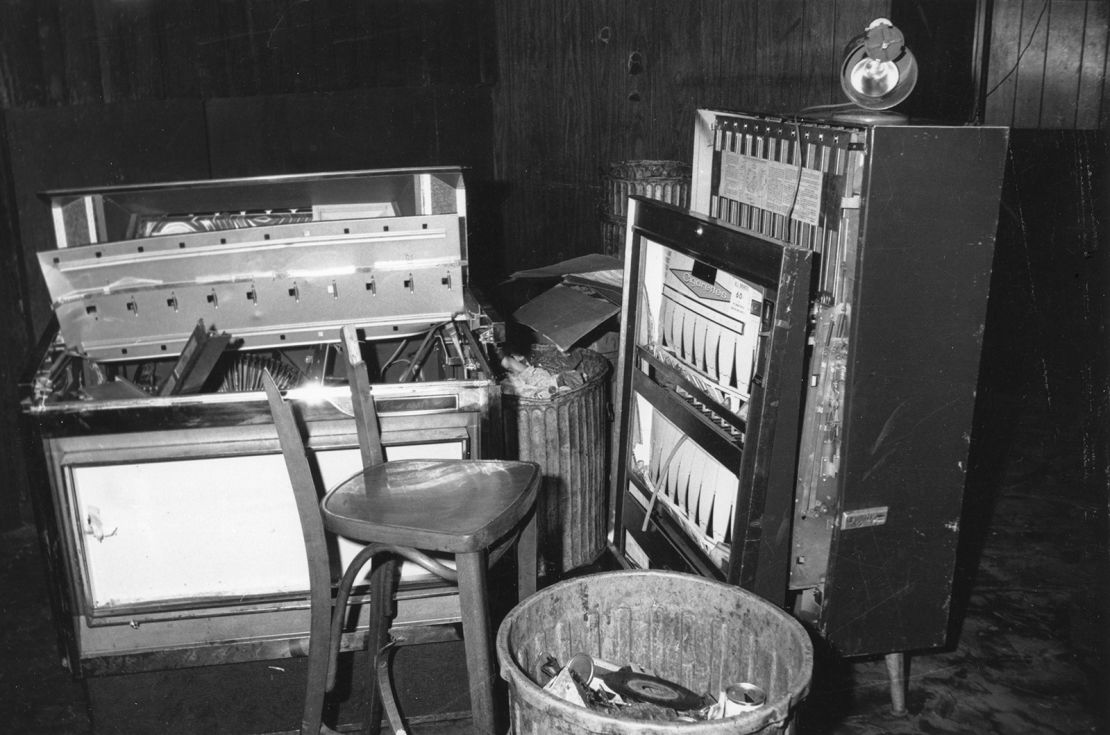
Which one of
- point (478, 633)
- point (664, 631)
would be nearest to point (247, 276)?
point (478, 633)

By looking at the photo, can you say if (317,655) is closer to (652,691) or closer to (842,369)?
(652,691)

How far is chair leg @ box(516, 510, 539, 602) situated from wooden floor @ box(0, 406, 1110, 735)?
2.36 feet

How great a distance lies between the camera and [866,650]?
2.64 metres

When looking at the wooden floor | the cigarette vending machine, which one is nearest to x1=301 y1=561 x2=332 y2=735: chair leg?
the wooden floor

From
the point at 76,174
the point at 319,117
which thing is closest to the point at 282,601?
the point at 76,174

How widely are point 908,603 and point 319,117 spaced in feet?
10.6

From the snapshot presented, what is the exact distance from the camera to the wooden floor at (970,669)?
2846 mm

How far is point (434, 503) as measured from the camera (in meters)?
2.04

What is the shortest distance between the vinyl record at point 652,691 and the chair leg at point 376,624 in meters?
0.60

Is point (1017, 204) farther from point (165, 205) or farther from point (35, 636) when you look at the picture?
point (35, 636)

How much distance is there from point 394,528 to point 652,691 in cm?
68

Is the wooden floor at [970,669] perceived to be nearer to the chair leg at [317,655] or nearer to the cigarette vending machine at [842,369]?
the cigarette vending machine at [842,369]

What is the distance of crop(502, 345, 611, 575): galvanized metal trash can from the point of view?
3.49 meters

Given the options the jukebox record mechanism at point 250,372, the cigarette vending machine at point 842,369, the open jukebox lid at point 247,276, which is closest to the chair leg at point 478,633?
the cigarette vending machine at point 842,369
